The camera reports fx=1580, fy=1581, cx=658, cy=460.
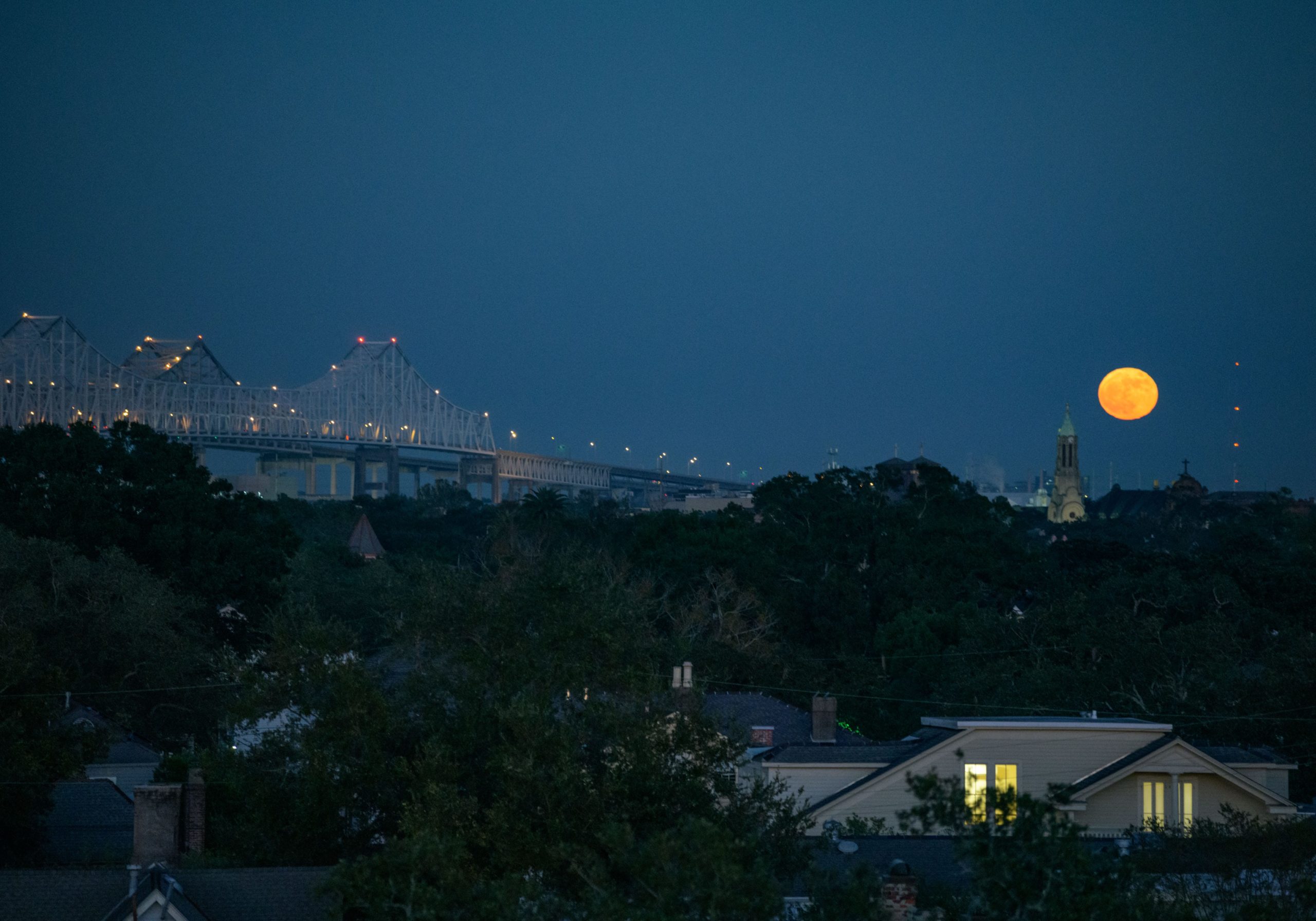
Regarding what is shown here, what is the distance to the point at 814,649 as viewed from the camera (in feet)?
203

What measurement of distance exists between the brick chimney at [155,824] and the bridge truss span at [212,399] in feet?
351

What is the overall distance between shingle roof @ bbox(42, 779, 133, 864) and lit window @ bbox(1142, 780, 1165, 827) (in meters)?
14.4

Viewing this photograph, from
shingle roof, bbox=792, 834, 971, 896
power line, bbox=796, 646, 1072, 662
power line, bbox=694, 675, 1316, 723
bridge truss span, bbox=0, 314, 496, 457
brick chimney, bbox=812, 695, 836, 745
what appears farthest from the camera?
bridge truss span, bbox=0, 314, 496, 457

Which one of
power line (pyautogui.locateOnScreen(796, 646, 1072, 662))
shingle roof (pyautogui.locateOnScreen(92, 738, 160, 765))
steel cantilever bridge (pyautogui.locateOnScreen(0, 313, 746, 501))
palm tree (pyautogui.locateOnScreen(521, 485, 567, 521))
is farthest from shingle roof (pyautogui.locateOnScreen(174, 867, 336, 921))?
steel cantilever bridge (pyautogui.locateOnScreen(0, 313, 746, 501))

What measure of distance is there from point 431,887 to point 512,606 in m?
8.09

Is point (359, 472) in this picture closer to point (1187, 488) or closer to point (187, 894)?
point (1187, 488)

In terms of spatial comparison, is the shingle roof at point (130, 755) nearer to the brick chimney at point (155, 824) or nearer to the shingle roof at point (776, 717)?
the shingle roof at point (776, 717)

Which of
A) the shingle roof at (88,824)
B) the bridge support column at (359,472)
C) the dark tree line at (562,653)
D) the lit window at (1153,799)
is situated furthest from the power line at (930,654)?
the bridge support column at (359,472)

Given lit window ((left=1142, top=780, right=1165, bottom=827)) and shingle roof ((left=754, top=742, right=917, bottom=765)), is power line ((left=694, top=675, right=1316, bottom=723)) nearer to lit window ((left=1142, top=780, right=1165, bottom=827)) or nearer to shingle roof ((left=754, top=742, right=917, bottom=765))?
shingle roof ((left=754, top=742, right=917, bottom=765))

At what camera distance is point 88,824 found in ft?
76.4

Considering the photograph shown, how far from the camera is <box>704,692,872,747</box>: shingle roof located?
30.0 metres

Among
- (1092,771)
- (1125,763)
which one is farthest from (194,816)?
(1092,771)

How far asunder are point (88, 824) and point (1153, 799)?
15.7 m

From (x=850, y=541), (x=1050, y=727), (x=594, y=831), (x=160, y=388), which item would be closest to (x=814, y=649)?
(x=850, y=541)
